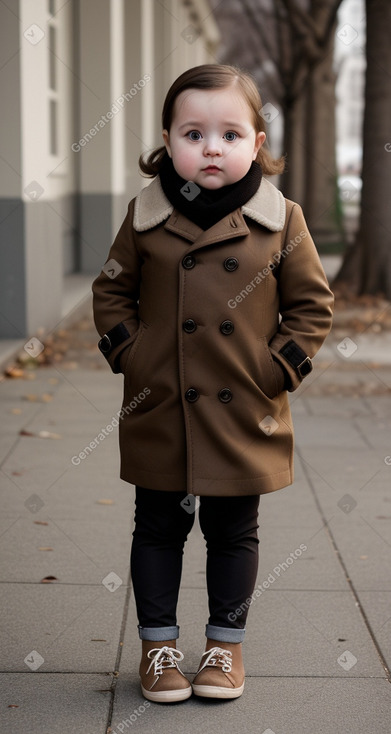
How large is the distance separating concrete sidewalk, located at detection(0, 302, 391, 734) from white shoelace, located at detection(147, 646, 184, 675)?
104 millimetres

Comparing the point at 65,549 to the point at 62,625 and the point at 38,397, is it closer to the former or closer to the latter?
the point at 62,625

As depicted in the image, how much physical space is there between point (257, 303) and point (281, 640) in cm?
115

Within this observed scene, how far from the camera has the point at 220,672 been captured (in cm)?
303

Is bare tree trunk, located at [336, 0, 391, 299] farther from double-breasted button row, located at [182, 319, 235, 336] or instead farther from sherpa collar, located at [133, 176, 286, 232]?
double-breasted button row, located at [182, 319, 235, 336]

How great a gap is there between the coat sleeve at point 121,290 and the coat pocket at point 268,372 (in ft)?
1.17

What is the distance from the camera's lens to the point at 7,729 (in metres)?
2.83

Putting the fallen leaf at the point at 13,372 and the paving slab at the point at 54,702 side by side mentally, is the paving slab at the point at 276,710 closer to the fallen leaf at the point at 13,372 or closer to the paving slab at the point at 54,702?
the paving slab at the point at 54,702

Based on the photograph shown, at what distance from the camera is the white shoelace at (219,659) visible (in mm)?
3045

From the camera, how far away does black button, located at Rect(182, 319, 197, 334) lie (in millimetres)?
2906

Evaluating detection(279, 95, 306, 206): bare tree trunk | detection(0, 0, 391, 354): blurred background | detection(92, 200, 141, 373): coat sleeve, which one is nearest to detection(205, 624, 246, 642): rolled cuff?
detection(92, 200, 141, 373): coat sleeve

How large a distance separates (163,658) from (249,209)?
126 cm

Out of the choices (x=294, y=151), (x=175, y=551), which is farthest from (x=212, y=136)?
(x=294, y=151)

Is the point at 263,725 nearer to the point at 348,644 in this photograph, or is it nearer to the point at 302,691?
the point at 302,691

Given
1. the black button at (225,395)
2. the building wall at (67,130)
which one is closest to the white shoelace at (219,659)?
the black button at (225,395)
